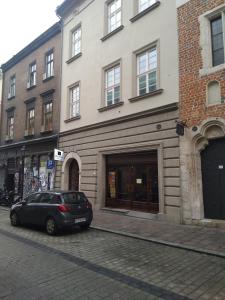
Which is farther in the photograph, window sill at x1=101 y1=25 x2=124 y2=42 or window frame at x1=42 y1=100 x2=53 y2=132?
window frame at x1=42 y1=100 x2=53 y2=132

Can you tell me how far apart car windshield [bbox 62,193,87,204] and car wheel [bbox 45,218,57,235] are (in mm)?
808

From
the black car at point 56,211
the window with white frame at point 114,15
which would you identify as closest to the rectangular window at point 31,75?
the window with white frame at point 114,15

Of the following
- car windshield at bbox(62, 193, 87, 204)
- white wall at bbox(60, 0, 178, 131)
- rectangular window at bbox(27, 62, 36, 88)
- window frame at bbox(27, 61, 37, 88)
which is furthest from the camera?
rectangular window at bbox(27, 62, 36, 88)

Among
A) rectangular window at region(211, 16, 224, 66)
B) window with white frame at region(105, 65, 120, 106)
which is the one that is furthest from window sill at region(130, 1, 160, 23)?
rectangular window at region(211, 16, 224, 66)

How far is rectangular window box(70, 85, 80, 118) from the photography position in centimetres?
1720

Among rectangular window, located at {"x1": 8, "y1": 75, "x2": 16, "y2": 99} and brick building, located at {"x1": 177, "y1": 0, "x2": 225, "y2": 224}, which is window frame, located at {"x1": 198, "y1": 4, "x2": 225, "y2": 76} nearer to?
brick building, located at {"x1": 177, "y1": 0, "x2": 225, "y2": 224}

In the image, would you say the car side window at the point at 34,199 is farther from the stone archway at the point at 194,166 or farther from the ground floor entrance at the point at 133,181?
the stone archway at the point at 194,166

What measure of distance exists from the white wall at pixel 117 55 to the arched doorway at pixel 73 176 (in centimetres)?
228

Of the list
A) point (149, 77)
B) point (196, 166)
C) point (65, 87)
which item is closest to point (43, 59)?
point (65, 87)

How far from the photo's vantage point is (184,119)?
35.3ft

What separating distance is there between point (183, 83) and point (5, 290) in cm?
909

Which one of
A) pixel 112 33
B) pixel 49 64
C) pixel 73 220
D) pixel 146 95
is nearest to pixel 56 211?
pixel 73 220

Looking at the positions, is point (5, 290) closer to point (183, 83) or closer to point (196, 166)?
point (196, 166)

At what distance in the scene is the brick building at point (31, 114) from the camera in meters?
19.4
